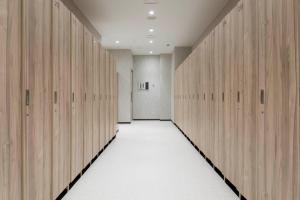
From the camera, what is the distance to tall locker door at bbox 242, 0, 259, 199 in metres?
2.92

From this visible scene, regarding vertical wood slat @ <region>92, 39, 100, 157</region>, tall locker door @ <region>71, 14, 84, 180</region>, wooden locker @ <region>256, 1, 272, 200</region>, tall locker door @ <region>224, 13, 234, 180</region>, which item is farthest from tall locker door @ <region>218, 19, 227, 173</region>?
vertical wood slat @ <region>92, 39, 100, 157</region>

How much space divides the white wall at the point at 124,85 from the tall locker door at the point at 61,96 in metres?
10.3

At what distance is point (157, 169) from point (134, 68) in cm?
1189

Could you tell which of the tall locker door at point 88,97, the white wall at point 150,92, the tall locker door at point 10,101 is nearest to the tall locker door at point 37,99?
the tall locker door at point 10,101

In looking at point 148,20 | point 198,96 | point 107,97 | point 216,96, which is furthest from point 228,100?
point 148,20

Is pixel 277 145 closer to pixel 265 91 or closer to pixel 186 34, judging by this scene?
pixel 265 91

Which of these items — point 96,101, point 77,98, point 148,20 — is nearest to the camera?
point 77,98

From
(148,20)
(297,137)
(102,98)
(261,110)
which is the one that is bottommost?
(297,137)

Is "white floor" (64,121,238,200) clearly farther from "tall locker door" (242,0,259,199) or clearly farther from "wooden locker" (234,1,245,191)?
"tall locker door" (242,0,259,199)

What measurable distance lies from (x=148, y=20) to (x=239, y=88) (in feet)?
19.4

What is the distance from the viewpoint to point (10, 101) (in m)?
2.15

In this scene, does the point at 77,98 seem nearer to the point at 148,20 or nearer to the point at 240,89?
the point at 240,89

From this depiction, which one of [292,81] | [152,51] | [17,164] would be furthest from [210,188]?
[152,51]

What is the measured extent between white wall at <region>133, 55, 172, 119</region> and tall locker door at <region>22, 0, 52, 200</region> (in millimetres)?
13139
